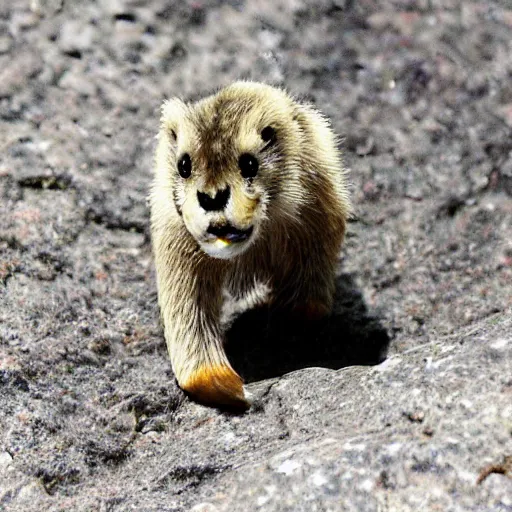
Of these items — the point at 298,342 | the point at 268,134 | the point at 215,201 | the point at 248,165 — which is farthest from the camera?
the point at 298,342

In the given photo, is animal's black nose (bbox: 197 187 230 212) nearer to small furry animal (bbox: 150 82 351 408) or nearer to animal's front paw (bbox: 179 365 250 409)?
small furry animal (bbox: 150 82 351 408)

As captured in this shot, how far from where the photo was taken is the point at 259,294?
383 cm

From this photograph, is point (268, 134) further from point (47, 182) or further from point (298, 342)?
point (47, 182)

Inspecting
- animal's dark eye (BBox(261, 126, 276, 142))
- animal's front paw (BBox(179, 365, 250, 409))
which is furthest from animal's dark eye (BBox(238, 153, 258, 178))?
animal's front paw (BBox(179, 365, 250, 409))

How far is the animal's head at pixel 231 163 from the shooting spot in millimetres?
2895

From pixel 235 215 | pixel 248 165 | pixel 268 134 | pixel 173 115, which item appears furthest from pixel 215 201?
pixel 173 115

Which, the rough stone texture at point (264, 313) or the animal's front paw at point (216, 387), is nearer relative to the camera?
the rough stone texture at point (264, 313)

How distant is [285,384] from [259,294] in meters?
0.71

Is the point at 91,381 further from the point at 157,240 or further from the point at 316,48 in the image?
the point at 316,48

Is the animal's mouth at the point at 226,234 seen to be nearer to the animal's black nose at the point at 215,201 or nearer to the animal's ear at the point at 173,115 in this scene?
the animal's black nose at the point at 215,201

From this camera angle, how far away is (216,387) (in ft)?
10.5

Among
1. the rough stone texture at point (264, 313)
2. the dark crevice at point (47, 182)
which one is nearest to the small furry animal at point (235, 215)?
the rough stone texture at point (264, 313)

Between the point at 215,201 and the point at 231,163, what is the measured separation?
149 mm

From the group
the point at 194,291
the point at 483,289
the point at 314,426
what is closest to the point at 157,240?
the point at 194,291
